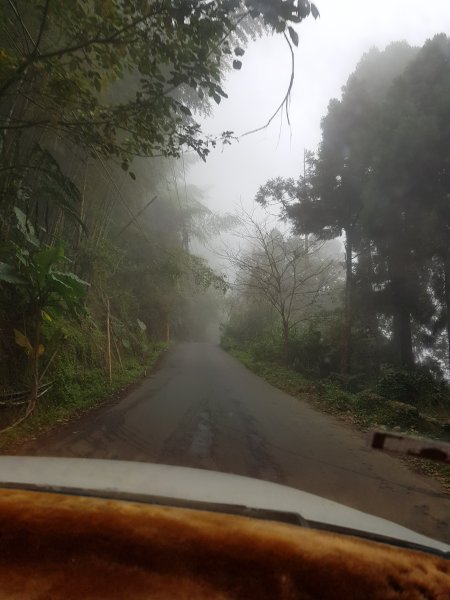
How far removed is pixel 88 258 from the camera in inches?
375

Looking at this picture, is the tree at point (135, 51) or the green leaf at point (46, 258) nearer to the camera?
the tree at point (135, 51)

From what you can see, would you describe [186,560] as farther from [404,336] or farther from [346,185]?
[346,185]

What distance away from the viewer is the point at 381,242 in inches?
468

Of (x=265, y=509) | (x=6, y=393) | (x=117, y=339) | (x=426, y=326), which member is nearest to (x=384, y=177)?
(x=426, y=326)

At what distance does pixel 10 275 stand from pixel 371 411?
6725mm

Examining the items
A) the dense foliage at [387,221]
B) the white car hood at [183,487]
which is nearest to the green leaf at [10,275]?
the white car hood at [183,487]

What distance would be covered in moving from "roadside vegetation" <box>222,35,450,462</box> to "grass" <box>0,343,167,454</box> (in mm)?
4710

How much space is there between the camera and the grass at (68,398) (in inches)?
213

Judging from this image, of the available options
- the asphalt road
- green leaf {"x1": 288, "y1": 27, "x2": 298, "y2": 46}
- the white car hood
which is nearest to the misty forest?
green leaf {"x1": 288, "y1": 27, "x2": 298, "y2": 46}

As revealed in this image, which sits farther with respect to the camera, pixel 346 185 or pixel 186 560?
pixel 346 185

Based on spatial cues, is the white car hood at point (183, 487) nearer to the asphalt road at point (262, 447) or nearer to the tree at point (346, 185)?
the asphalt road at point (262, 447)

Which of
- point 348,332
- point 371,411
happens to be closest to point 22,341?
point 371,411

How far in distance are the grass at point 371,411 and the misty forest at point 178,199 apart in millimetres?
45

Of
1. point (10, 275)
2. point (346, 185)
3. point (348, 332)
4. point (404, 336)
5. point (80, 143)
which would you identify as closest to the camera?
point (80, 143)
